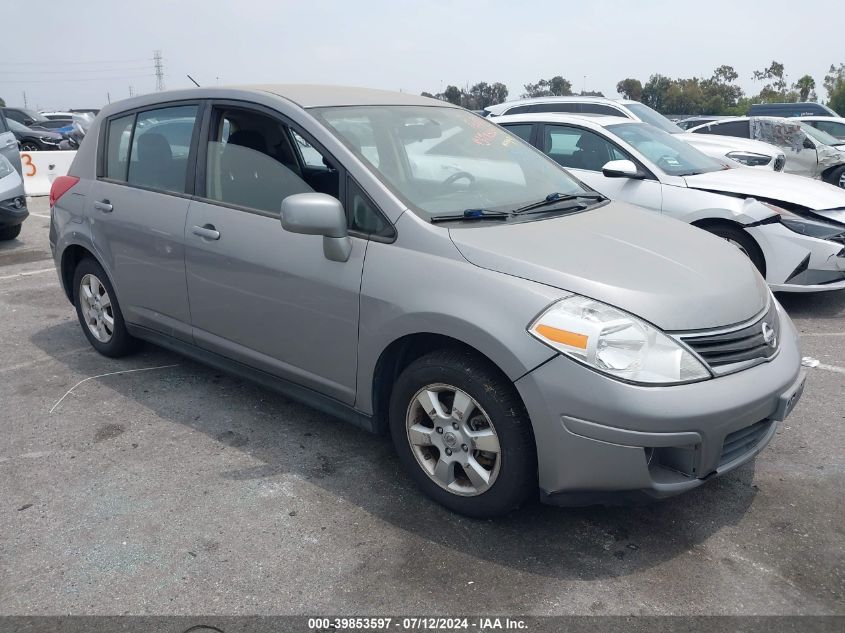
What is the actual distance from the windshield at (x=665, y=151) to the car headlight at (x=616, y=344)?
4.12 meters

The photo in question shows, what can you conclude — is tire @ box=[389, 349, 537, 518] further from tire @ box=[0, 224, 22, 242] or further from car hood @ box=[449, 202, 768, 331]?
tire @ box=[0, 224, 22, 242]

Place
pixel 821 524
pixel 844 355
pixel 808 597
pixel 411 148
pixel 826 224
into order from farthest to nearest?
1. pixel 826 224
2. pixel 844 355
3. pixel 411 148
4. pixel 821 524
5. pixel 808 597

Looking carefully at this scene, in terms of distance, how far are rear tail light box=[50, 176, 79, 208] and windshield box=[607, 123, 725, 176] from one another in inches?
178

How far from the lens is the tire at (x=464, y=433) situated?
274cm

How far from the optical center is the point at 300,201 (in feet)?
9.98

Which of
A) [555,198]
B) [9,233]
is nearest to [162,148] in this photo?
[555,198]

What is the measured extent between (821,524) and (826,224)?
11.9 feet

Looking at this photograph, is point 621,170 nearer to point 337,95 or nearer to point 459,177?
point 459,177

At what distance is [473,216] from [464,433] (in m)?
0.94

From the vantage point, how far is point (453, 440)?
9.66ft

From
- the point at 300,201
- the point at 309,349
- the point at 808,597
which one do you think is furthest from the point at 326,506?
the point at 808,597

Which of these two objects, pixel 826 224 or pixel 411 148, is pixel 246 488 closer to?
pixel 411 148

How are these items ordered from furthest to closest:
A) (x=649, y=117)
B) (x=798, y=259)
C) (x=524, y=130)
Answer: (x=649, y=117), (x=524, y=130), (x=798, y=259)

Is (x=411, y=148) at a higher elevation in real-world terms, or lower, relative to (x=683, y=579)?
higher
